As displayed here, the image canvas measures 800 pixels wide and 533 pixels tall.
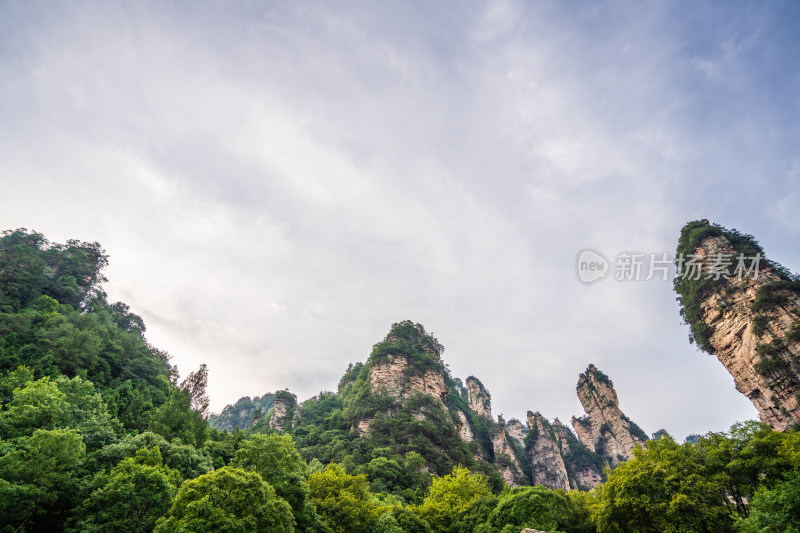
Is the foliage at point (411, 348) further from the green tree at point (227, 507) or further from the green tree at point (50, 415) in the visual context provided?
the green tree at point (227, 507)

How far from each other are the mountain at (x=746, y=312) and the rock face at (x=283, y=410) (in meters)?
64.3

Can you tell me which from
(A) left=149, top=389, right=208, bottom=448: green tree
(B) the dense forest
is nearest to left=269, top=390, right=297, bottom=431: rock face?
(B) the dense forest

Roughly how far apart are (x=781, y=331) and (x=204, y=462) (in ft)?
157

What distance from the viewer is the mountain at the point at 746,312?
29.7 m

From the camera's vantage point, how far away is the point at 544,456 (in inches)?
2810

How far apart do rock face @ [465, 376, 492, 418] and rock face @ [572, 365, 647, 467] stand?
2268 cm

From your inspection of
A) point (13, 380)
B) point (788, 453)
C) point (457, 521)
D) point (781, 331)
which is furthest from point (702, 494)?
point (13, 380)

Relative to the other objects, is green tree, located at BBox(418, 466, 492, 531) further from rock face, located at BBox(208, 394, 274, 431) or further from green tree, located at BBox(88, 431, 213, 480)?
rock face, located at BBox(208, 394, 274, 431)

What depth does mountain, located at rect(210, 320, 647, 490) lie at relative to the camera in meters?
47.8

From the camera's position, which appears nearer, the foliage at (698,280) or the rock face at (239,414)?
the foliage at (698,280)

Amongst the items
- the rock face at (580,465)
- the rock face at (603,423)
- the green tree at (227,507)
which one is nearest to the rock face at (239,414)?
the rock face at (580,465)

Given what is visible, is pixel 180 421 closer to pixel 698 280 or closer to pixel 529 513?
pixel 529 513

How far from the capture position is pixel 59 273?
45.3 meters

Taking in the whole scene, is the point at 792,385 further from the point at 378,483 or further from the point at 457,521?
the point at 378,483
